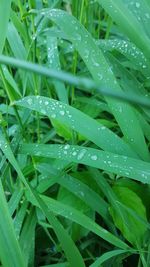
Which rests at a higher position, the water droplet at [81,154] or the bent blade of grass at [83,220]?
the water droplet at [81,154]

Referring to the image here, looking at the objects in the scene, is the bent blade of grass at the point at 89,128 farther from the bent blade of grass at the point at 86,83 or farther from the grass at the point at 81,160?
the bent blade of grass at the point at 86,83

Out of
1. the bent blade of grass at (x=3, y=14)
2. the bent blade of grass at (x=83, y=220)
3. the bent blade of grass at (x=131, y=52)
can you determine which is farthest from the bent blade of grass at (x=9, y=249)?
the bent blade of grass at (x=131, y=52)

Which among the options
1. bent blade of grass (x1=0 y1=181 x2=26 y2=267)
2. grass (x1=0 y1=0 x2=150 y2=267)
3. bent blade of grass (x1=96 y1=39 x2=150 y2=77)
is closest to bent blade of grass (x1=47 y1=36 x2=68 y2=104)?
grass (x1=0 y1=0 x2=150 y2=267)

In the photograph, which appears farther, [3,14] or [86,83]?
[3,14]

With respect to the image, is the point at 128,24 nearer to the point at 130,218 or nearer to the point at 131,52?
the point at 131,52

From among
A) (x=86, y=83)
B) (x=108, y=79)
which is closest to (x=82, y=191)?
(x=108, y=79)

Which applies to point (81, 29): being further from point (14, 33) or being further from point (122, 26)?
point (14, 33)

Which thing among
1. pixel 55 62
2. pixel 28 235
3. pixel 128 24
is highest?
pixel 128 24
